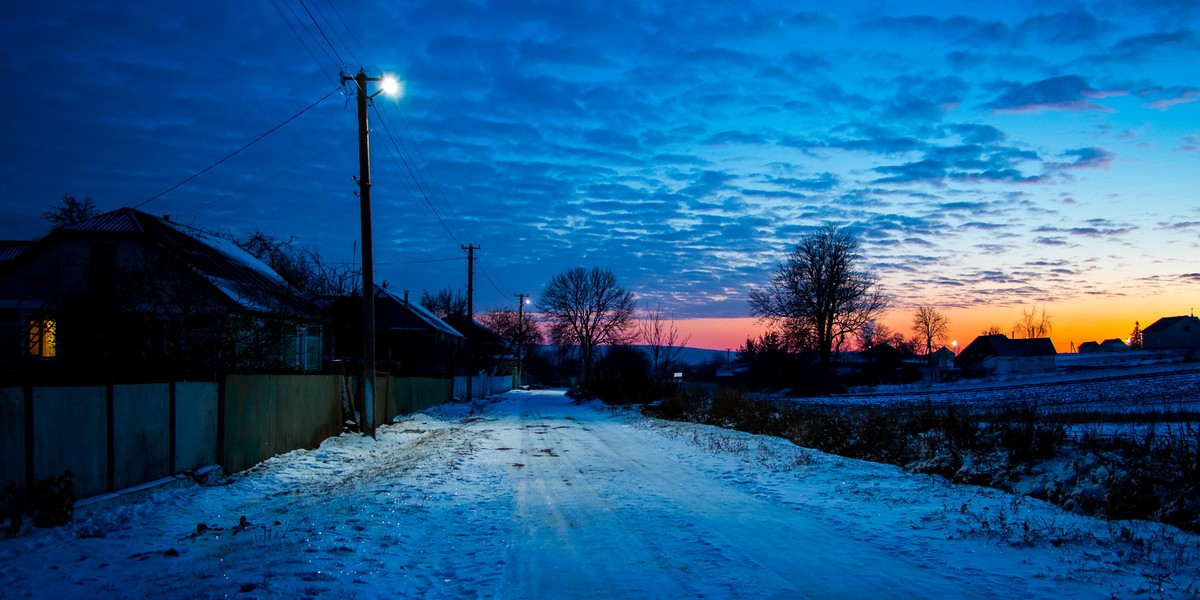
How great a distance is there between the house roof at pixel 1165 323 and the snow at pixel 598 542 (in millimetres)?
132266

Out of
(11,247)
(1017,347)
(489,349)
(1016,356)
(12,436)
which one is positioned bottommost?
(1016,356)

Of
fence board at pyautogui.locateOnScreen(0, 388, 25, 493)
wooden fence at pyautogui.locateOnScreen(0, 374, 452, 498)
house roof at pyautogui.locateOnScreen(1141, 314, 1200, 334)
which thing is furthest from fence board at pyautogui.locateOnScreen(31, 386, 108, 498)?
house roof at pyautogui.locateOnScreen(1141, 314, 1200, 334)

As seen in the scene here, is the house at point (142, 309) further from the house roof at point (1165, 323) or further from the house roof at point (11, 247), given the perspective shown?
the house roof at point (1165, 323)

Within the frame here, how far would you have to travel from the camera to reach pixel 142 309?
15805mm

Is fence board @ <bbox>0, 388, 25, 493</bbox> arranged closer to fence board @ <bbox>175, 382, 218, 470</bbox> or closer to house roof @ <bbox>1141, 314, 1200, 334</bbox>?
fence board @ <bbox>175, 382, 218, 470</bbox>

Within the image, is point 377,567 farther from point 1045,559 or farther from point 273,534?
point 1045,559

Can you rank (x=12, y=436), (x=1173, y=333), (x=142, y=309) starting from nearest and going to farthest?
(x=12, y=436) < (x=142, y=309) < (x=1173, y=333)

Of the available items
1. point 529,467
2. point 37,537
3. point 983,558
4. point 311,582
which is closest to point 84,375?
point 37,537

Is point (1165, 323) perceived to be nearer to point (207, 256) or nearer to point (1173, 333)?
point (1173, 333)

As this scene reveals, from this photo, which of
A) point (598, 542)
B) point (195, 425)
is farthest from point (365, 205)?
point (598, 542)

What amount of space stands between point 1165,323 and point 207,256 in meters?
138

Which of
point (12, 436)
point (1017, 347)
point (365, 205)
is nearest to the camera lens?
point (12, 436)

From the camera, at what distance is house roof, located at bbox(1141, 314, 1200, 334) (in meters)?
112

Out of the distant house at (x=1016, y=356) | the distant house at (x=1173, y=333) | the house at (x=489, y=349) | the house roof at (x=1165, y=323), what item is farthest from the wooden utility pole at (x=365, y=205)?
the house roof at (x=1165, y=323)
